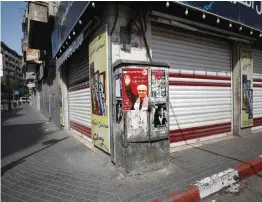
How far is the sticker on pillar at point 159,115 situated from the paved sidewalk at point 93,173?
1.00m

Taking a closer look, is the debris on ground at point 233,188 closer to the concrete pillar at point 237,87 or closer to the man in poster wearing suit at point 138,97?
the man in poster wearing suit at point 138,97

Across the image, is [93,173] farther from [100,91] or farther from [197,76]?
[197,76]

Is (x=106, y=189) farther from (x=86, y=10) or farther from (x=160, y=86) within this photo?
(x=86, y=10)

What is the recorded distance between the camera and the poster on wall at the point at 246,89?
712 cm

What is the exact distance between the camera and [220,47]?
6.81 metres

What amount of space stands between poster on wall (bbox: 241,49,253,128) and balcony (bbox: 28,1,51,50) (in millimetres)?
8801

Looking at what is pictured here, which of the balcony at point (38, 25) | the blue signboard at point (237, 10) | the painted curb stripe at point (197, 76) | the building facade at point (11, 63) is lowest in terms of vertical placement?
the painted curb stripe at point (197, 76)

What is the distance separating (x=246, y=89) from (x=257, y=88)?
1.29 metres

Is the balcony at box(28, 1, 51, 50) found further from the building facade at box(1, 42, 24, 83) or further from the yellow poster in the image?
the building facade at box(1, 42, 24, 83)

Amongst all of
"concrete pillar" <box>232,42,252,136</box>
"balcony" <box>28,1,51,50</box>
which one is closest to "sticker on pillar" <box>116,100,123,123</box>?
"concrete pillar" <box>232,42,252,136</box>

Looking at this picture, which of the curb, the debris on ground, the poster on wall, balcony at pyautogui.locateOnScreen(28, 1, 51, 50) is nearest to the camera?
the curb

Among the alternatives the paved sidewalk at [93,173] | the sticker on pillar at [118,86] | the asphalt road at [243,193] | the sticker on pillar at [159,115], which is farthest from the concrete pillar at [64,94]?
the asphalt road at [243,193]

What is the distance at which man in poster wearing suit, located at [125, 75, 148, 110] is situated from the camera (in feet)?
12.6

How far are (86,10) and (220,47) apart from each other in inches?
193
